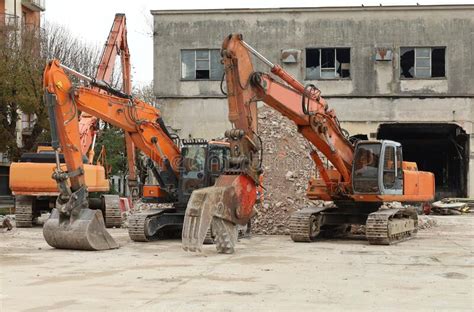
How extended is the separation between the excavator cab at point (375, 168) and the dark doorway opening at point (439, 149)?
1877 cm

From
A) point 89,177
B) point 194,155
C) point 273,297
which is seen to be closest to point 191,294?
point 273,297

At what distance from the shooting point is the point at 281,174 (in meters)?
22.7

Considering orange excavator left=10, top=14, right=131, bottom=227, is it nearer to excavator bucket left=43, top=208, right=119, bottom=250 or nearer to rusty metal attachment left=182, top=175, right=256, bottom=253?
excavator bucket left=43, top=208, right=119, bottom=250

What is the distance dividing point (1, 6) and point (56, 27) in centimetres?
347

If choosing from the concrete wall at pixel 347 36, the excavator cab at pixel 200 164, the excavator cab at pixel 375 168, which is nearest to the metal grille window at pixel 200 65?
the concrete wall at pixel 347 36

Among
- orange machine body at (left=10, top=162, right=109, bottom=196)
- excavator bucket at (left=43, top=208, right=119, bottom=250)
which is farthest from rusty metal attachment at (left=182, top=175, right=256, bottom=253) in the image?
orange machine body at (left=10, top=162, right=109, bottom=196)

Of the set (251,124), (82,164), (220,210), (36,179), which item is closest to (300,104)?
(251,124)

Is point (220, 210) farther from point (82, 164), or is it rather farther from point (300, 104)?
point (82, 164)

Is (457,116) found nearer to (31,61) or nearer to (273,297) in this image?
(31,61)

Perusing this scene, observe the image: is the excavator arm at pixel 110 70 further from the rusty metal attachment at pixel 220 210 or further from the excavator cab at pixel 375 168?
the rusty metal attachment at pixel 220 210

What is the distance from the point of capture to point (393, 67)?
118ft

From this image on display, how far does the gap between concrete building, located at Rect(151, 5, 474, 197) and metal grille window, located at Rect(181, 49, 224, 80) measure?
50 mm

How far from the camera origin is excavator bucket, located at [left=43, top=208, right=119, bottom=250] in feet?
50.9

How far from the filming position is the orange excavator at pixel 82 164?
619 inches
